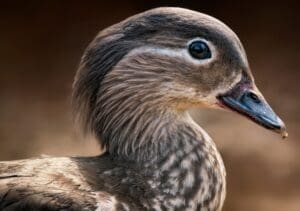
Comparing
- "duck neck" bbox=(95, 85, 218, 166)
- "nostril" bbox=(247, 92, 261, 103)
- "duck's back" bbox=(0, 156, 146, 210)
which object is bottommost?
"duck's back" bbox=(0, 156, 146, 210)

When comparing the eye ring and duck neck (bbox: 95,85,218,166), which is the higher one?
the eye ring

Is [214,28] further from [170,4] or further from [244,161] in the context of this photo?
[170,4]

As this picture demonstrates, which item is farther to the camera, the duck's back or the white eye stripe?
the white eye stripe

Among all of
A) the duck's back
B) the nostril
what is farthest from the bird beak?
the duck's back

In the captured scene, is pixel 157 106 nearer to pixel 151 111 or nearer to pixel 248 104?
pixel 151 111

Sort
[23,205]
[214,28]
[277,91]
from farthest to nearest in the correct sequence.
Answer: [277,91]
[214,28]
[23,205]

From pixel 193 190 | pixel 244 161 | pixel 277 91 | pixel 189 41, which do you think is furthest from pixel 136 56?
pixel 277 91

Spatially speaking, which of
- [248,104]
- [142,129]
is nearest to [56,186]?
[142,129]

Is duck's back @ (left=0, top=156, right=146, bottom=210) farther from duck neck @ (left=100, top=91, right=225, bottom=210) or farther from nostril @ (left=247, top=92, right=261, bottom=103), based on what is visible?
nostril @ (left=247, top=92, right=261, bottom=103)
